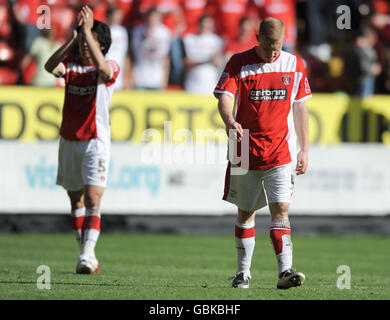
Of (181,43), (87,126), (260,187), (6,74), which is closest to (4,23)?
(6,74)

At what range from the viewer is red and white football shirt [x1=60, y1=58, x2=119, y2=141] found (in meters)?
9.48

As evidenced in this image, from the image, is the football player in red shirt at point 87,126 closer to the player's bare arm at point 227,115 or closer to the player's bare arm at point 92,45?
the player's bare arm at point 92,45

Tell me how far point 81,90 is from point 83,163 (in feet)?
2.55

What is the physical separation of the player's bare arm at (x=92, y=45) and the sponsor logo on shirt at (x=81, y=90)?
25 centimetres

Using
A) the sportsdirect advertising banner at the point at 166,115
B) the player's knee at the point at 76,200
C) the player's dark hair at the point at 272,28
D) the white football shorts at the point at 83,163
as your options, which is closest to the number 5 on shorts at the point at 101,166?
the white football shorts at the point at 83,163

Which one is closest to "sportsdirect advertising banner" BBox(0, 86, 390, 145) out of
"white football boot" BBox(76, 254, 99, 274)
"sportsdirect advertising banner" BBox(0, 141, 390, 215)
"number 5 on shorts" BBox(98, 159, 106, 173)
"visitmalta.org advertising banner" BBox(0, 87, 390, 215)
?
"visitmalta.org advertising banner" BBox(0, 87, 390, 215)

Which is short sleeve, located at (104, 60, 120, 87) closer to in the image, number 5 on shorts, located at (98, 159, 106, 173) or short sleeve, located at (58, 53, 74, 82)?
short sleeve, located at (58, 53, 74, 82)

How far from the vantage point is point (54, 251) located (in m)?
11.8

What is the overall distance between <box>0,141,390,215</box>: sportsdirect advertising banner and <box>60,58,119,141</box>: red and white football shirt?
519 cm

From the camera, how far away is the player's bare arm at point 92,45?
347 inches

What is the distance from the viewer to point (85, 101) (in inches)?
375

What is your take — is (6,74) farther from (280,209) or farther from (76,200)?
(280,209)

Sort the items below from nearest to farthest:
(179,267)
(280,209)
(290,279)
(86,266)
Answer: (290,279) → (280,209) → (86,266) → (179,267)
